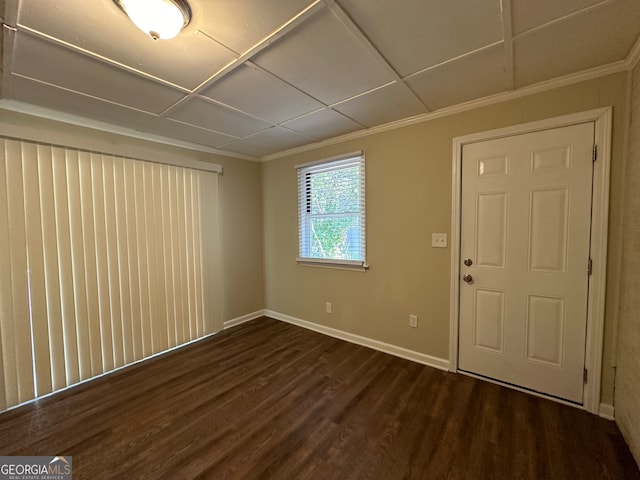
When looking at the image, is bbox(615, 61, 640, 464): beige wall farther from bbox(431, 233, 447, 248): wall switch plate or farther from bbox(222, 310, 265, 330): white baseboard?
bbox(222, 310, 265, 330): white baseboard

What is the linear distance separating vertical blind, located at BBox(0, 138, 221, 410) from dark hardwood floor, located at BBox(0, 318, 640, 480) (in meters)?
0.34

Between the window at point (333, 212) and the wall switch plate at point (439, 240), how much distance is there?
757mm

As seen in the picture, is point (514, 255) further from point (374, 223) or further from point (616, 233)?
point (374, 223)

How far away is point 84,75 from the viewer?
65.2 inches

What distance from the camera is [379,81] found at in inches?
71.1

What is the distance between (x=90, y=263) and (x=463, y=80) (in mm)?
3497

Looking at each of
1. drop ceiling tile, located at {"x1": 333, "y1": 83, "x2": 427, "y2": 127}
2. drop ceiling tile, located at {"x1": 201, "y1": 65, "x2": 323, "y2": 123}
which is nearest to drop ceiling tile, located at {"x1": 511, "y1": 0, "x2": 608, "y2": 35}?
drop ceiling tile, located at {"x1": 333, "y1": 83, "x2": 427, "y2": 127}

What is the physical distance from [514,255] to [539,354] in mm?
799

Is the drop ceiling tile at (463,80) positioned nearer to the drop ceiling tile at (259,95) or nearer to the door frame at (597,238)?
the door frame at (597,238)

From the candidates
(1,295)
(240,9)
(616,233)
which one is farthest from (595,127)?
(1,295)

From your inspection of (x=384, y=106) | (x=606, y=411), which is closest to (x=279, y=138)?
(x=384, y=106)

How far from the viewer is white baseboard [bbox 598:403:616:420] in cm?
175

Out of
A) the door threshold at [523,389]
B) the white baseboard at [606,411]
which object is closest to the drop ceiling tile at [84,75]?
the door threshold at [523,389]

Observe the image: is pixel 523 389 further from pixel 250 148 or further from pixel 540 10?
pixel 250 148
